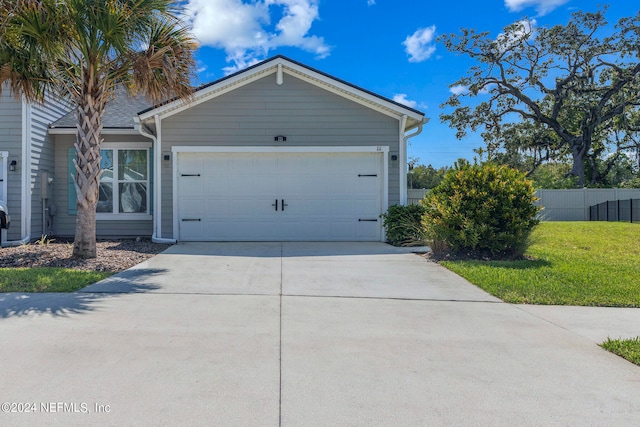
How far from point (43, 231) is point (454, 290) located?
10402mm

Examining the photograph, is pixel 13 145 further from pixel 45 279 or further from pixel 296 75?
pixel 296 75

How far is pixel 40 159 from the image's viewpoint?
1073 cm

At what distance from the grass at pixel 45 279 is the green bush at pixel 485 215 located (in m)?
6.27

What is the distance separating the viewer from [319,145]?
1089 cm

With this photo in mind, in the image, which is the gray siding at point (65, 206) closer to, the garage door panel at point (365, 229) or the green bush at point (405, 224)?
the garage door panel at point (365, 229)

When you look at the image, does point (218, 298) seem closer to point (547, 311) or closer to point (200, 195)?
point (547, 311)

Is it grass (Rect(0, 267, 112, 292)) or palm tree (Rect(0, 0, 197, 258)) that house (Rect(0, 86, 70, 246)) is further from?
grass (Rect(0, 267, 112, 292))

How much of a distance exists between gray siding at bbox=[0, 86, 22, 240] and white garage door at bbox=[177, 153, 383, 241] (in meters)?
3.73

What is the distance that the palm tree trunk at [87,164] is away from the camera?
7.67 m

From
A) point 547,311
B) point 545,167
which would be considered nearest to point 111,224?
point 547,311

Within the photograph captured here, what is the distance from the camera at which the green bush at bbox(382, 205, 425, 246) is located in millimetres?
10047

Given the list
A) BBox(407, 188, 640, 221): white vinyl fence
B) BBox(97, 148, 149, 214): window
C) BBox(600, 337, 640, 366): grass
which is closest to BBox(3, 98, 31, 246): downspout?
BBox(97, 148, 149, 214): window

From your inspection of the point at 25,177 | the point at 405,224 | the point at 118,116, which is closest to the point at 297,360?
the point at 405,224

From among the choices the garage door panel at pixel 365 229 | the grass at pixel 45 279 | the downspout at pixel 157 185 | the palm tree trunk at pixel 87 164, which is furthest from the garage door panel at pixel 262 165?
the grass at pixel 45 279
